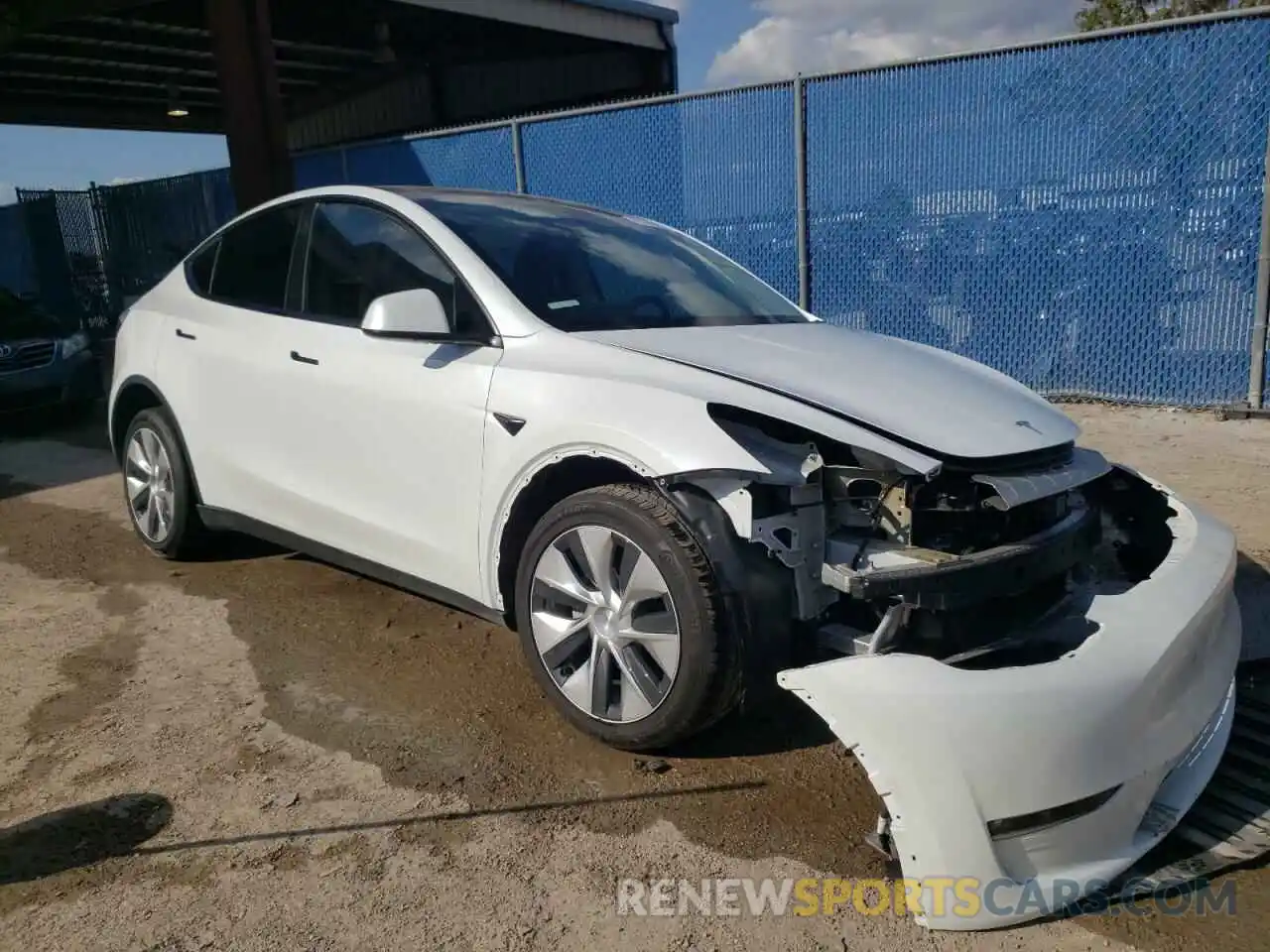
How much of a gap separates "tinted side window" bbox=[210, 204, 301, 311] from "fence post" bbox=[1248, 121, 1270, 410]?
5699 mm

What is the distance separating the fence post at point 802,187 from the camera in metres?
7.83

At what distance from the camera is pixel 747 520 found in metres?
2.49

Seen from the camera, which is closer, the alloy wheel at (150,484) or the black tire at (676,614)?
the black tire at (676,614)

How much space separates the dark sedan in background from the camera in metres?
8.42

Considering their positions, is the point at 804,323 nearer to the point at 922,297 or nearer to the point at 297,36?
the point at 922,297

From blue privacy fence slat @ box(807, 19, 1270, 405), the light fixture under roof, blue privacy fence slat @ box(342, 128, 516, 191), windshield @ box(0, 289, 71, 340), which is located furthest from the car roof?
the light fixture under roof

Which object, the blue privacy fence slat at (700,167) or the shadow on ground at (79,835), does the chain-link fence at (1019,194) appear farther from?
the shadow on ground at (79,835)

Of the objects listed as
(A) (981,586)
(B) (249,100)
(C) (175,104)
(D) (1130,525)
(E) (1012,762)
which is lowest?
(E) (1012,762)

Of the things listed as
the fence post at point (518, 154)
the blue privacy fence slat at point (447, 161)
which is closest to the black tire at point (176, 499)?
the fence post at point (518, 154)

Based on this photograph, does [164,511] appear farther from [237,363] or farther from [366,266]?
[366,266]

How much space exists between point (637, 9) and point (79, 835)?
46.6 feet

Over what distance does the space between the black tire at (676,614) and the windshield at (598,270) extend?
68 centimetres

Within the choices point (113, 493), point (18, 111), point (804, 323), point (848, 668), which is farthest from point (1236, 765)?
point (18, 111)

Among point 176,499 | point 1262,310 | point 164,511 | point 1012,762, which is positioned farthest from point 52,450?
point 1262,310
